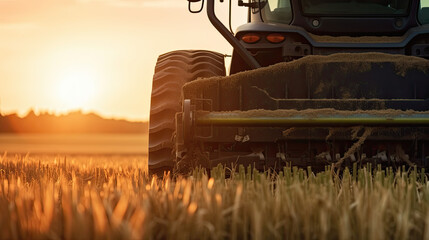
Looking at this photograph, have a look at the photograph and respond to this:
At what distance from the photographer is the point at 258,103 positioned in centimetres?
569

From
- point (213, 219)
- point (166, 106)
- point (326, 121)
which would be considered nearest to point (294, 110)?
point (326, 121)

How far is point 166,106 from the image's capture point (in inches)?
244

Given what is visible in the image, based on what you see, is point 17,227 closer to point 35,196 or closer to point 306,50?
point 35,196

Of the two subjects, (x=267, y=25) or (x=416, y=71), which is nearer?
(x=416, y=71)

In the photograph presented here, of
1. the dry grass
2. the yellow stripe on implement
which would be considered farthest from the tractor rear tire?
the dry grass

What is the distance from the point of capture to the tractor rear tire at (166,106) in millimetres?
6160

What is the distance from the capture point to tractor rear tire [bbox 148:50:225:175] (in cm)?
616

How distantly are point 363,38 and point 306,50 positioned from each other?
645mm

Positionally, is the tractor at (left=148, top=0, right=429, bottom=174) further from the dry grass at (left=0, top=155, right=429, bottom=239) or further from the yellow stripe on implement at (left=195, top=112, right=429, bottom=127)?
the dry grass at (left=0, top=155, right=429, bottom=239)

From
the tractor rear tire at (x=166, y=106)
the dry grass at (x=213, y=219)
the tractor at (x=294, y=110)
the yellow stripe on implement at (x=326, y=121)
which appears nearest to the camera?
the dry grass at (x=213, y=219)

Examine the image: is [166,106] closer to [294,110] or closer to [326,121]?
[294,110]

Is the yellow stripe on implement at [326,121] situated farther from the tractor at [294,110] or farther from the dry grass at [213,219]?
the dry grass at [213,219]

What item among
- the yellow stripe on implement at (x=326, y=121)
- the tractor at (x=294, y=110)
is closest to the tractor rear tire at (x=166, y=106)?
the tractor at (x=294, y=110)

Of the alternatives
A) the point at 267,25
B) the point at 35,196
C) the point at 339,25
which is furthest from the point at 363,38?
the point at 35,196
